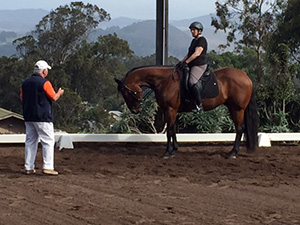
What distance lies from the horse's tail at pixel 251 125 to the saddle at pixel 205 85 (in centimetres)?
88

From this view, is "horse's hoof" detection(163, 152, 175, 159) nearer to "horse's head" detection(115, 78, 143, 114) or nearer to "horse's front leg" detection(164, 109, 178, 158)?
"horse's front leg" detection(164, 109, 178, 158)

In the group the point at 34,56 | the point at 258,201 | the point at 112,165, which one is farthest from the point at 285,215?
the point at 34,56

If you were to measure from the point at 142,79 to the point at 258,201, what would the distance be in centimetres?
487

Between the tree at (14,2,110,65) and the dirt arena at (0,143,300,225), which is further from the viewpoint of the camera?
the tree at (14,2,110,65)

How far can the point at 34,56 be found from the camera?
45.5 meters

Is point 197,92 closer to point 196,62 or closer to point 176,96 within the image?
point 176,96

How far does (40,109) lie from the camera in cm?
1015

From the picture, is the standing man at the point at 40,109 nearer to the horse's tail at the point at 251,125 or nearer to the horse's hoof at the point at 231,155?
the horse's hoof at the point at 231,155

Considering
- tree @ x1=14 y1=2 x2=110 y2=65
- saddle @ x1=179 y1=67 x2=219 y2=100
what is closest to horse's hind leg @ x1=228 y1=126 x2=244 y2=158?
saddle @ x1=179 y1=67 x2=219 y2=100

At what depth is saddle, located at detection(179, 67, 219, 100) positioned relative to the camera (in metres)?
12.3

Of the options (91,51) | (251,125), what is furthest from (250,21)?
(251,125)

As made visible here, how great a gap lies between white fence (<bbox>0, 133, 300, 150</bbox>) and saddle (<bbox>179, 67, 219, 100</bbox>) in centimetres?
154

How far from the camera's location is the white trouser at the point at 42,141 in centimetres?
1019

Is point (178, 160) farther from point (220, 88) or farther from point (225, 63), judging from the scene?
point (225, 63)
